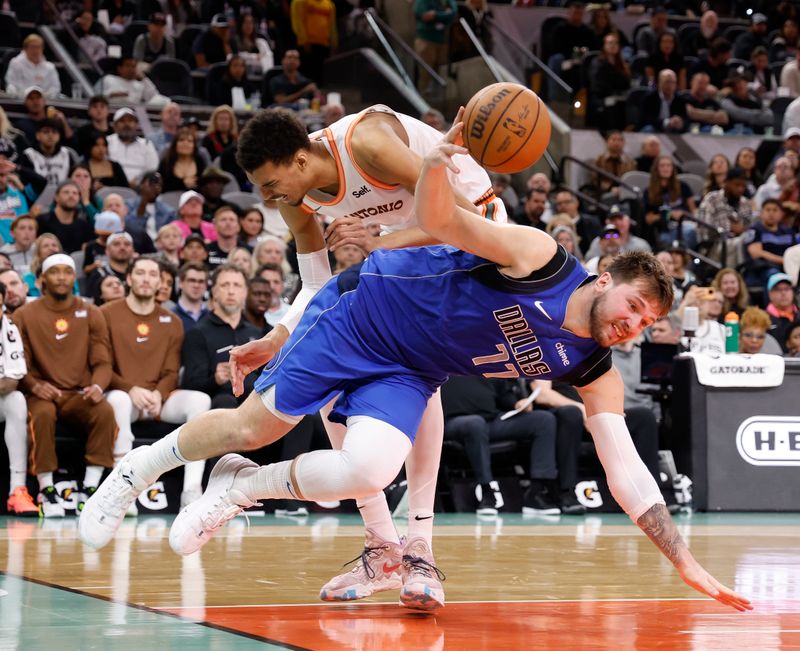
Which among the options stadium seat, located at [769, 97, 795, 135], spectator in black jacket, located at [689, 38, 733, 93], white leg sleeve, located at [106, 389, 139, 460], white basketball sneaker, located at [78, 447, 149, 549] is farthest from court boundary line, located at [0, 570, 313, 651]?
spectator in black jacket, located at [689, 38, 733, 93]

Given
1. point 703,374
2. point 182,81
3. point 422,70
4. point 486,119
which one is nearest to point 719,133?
point 422,70

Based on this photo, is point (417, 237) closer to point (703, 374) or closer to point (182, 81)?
point (703, 374)

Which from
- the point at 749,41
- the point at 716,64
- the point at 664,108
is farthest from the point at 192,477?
the point at 749,41

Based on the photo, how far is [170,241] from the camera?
35.4 ft

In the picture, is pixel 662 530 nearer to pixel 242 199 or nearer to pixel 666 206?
pixel 242 199

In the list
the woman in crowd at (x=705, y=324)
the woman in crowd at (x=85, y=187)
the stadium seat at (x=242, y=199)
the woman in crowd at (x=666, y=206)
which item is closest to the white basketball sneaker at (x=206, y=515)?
the woman in crowd at (x=705, y=324)

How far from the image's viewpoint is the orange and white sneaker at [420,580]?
4.29 meters

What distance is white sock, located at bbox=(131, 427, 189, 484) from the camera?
4.58m

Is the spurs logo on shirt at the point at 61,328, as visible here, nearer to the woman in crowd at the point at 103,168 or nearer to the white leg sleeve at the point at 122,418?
the white leg sleeve at the point at 122,418

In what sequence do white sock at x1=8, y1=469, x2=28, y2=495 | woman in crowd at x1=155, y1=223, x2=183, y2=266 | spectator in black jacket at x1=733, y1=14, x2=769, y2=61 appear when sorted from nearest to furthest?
white sock at x1=8, y1=469, x2=28, y2=495 → woman in crowd at x1=155, y1=223, x2=183, y2=266 → spectator in black jacket at x1=733, y1=14, x2=769, y2=61

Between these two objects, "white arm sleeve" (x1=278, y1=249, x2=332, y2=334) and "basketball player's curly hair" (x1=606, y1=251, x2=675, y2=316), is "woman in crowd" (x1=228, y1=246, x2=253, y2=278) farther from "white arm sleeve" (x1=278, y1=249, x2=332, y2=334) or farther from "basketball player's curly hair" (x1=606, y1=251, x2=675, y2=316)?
"basketball player's curly hair" (x1=606, y1=251, x2=675, y2=316)

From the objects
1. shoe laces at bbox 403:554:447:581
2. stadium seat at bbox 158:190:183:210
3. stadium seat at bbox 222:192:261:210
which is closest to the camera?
shoe laces at bbox 403:554:447:581

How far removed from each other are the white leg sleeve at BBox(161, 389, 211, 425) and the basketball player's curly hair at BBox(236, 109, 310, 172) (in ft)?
15.0

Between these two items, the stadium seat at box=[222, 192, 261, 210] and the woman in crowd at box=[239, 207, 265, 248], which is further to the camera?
the stadium seat at box=[222, 192, 261, 210]
